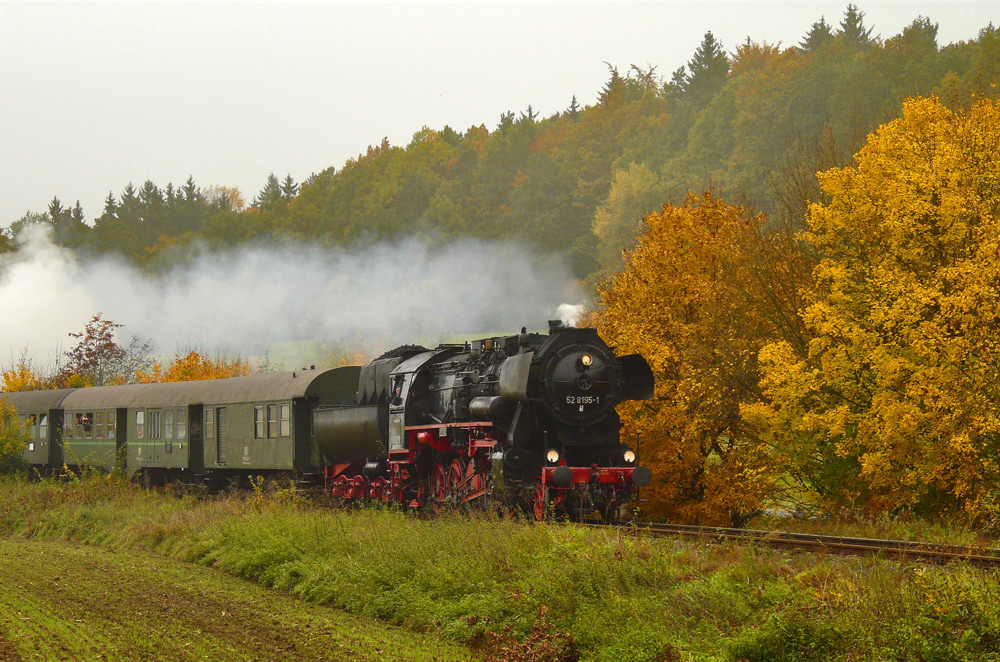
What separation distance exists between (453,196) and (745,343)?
67.9 metres

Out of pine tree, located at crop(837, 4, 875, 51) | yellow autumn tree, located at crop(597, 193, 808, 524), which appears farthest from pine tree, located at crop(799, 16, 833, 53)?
yellow autumn tree, located at crop(597, 193, 808, 524)

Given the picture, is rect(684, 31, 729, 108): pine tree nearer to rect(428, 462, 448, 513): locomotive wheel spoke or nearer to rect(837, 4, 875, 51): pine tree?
rect(837, 4, 875, 51): pine tree

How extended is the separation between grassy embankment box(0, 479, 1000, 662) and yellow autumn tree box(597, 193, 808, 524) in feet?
27.4

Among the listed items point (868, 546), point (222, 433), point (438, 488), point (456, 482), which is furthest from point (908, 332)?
point (222, 433)

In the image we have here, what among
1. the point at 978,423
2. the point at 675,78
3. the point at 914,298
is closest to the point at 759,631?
the point at 978,423

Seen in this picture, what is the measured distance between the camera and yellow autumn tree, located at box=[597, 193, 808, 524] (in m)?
24.5

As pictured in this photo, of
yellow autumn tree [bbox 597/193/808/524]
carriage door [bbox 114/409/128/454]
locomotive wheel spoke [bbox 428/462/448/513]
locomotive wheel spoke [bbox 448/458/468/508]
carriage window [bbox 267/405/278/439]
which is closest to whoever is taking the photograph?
locomotive wheel spoke [bbox 448/458/468/508]

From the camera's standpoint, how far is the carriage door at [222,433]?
96.1ft

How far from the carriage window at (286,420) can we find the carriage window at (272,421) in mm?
399

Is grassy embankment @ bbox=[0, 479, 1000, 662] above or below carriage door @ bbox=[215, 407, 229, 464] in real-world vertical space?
below

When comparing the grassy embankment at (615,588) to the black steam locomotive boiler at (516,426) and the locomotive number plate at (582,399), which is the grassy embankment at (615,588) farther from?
the locomotive number plate at (582,399)

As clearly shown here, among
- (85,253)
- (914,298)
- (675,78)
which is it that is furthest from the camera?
(675,78)

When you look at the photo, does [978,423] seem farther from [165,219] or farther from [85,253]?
[165,219]

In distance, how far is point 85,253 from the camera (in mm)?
90688
